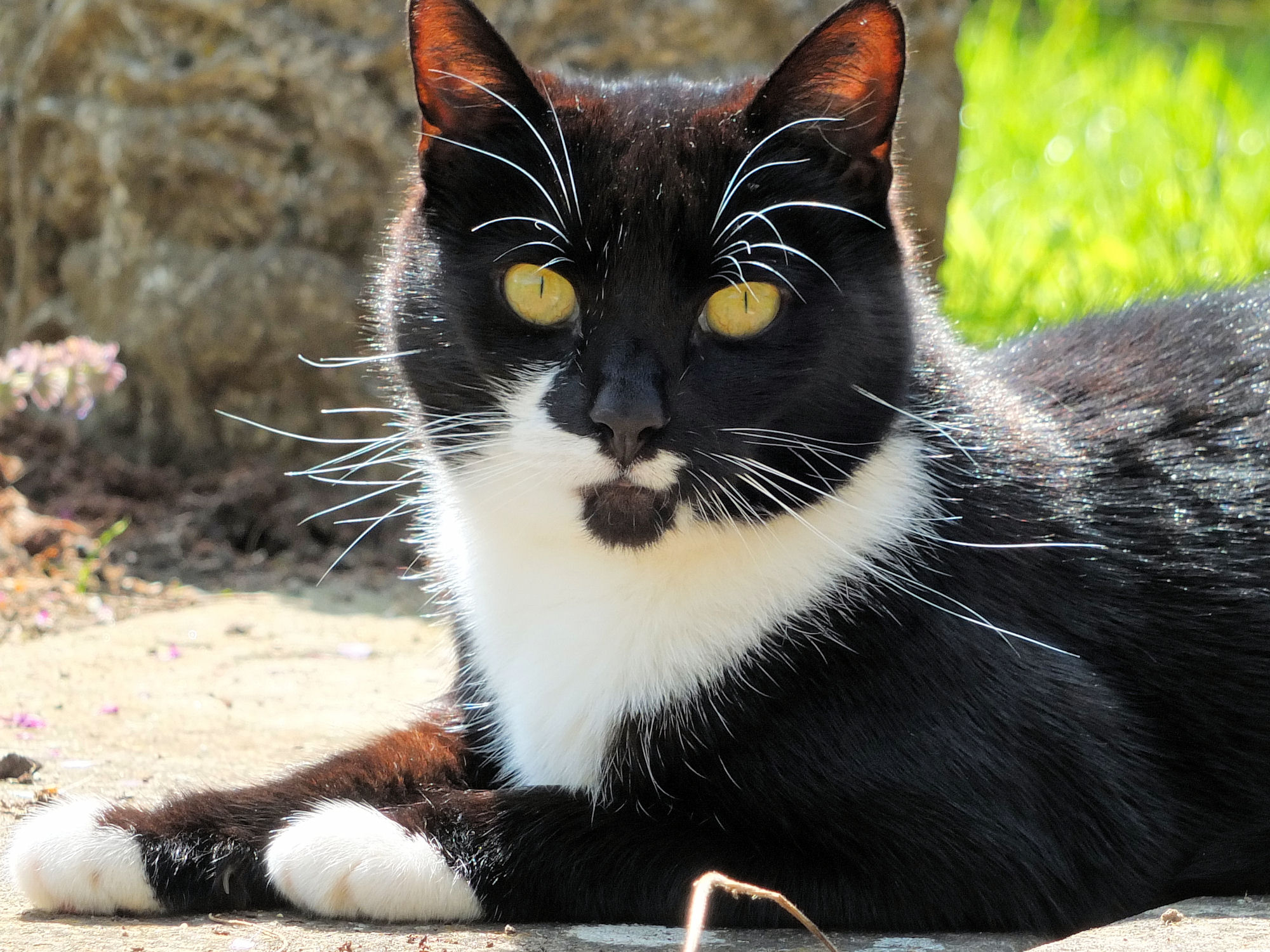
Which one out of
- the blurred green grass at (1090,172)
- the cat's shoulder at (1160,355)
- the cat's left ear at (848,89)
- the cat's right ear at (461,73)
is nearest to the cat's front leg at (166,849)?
the cat's right ear at (461,73)

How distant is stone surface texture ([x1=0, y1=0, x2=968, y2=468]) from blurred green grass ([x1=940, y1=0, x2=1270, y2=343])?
3.31 ft

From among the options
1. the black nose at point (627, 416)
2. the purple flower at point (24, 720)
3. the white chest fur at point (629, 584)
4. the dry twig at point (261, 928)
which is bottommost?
the dry twig at point (261, 928)

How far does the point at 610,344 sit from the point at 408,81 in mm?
2431

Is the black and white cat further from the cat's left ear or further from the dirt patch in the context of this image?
the dirt patch

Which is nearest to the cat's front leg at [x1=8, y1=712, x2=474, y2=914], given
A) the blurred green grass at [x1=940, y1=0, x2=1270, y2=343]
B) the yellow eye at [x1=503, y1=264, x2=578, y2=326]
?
the yellow eye at [x1=503, y1=264, x2=578, y2=326]

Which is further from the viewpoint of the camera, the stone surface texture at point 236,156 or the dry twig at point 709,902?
the stone surface texture at point 236,156

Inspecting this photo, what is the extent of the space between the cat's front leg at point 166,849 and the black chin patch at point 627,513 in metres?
0.47

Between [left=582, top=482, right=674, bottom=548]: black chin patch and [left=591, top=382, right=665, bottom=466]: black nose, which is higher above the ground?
[left=591, top=382, right=665, bottom=466]: black nose

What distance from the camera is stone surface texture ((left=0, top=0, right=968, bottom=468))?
3928 millimetres

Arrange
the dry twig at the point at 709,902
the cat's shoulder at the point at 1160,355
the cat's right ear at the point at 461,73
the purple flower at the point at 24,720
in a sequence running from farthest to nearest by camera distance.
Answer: the purple flower at the point at 24,720, the cat's shoulder at the point at 1160,355, the cat's right ear at the point at 461,73, the dry twig at the point at 709,902

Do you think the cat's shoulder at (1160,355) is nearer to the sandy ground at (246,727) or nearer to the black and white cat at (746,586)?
the black and white cat at (746,586)

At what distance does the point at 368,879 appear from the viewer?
1.75 metres

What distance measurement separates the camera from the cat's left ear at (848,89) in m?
1.93

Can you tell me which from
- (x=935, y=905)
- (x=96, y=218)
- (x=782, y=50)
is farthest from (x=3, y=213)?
(x=935, y=905)
